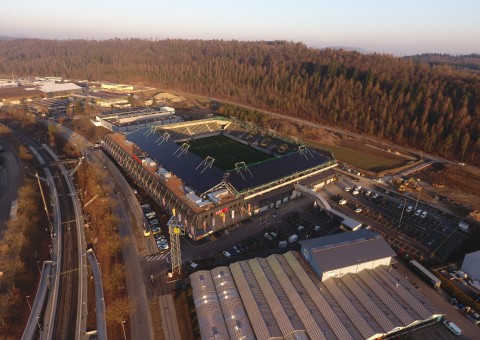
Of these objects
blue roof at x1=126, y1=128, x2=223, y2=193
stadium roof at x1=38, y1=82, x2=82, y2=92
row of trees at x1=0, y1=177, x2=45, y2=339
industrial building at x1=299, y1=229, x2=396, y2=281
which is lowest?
row of trees at x1=0, y1=177, x2=45, y2=339

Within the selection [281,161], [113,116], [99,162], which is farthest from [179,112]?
[281,161]

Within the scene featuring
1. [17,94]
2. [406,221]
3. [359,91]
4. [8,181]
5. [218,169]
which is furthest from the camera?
[17,94]

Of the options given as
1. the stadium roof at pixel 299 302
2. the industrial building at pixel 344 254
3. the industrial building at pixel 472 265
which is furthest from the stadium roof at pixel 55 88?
the industrial building at pixel 472 265

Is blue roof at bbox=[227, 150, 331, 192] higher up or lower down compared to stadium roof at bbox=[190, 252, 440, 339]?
higher up

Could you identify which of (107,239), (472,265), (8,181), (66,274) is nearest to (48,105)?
(8,181)

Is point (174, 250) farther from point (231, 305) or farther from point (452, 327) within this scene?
point (452, 327)

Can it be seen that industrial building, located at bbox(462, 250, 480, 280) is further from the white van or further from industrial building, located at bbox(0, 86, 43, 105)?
industrial building, located at bbox(0, 86, 43, 105)

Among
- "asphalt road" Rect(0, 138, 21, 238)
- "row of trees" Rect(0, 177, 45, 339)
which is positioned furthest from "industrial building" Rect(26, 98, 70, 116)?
"row of trees" Rect(0, 177, 45, 339)
